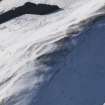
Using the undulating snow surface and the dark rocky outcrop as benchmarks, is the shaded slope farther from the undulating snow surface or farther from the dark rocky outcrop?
the dark rocky outcrop

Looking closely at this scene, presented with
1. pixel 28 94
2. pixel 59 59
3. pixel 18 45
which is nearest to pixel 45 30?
pixel 18 45

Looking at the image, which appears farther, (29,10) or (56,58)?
(29,10)

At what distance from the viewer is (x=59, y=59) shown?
2.39 m

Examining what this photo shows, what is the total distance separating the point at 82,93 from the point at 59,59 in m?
0.33

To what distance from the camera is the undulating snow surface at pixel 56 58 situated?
229 cm

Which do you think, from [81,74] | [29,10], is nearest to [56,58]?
[81,74]

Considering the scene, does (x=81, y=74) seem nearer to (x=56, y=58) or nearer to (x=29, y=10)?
(x=56, y=58)

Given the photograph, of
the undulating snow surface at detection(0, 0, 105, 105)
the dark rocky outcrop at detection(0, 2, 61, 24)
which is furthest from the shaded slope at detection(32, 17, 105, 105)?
the dark rocky outcrop at detection(0, 2, 61, 24)

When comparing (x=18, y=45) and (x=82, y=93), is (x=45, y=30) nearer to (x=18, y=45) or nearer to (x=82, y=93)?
(x=18, y=45)

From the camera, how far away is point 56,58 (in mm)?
2381

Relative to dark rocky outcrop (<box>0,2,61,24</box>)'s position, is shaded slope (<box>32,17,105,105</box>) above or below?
below

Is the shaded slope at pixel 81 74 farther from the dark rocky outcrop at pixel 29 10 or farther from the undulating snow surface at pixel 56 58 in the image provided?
the dark rocky outcrop at pixel 29 10

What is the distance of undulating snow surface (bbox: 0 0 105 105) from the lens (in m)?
2.29

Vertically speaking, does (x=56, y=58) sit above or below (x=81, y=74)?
above
